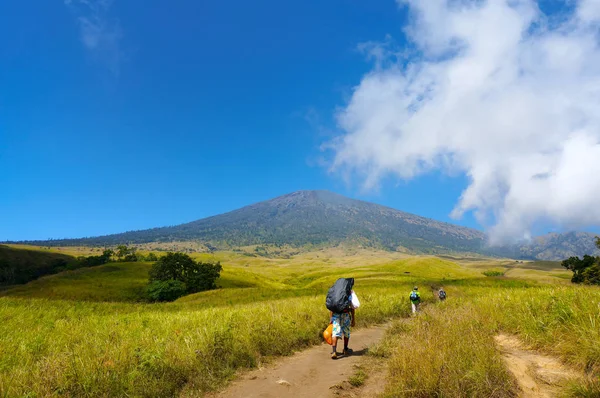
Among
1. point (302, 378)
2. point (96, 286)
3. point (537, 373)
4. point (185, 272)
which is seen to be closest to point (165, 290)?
point (185, 272)

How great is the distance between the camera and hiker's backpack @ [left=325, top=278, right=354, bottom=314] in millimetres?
10680

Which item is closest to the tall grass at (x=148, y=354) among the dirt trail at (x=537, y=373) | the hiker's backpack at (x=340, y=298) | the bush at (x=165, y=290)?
the hiker's backpack at (x=340, y=298)

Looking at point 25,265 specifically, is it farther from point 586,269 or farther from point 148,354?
point 586,269

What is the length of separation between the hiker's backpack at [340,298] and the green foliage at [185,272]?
63.0 m

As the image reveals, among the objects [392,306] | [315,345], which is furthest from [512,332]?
[392,306]

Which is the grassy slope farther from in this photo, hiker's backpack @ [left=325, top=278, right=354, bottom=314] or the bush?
hiker's backpack @ [left=325, top=278, right=354, bottom=314]

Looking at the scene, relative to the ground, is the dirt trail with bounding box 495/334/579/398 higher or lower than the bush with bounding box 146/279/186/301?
higher

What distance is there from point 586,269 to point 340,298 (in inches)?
3118

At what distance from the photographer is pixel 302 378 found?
8461 millimetres

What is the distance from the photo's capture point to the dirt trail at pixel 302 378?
24.3ft

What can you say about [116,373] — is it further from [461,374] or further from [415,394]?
[461,374]

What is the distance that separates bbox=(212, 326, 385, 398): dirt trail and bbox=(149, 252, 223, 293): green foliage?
62.7 metres

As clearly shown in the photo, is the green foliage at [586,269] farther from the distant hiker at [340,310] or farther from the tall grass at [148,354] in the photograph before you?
the tall grass at [148,354]

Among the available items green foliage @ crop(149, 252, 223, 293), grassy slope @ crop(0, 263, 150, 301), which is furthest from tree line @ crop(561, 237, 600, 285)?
grassy slope @ crop(0, 263, 150, 301)
